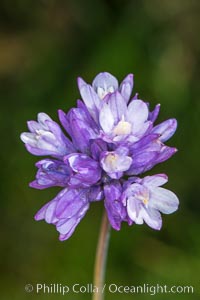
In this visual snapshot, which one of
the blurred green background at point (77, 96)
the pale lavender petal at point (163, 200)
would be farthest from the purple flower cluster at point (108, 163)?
the blurred green background at point (77, 96)

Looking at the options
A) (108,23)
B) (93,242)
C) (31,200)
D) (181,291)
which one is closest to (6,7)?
(108,23)

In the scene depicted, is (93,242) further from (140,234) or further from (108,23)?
(108,23)

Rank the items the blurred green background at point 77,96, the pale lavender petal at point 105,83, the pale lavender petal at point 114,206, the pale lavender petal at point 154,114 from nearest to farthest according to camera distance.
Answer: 1. the pale lavender petal at point 114,206
2. the pale lavender petal at point 154,114
3. the pale lavender petal at point 105,83
4. the blurred green background at point 77,96

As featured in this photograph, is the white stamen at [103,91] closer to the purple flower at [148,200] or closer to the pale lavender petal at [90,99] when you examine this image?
the pale lavender petal at [90,99]

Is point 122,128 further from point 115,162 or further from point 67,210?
point 67,210

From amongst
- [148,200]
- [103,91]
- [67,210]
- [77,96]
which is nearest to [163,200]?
[148,200]

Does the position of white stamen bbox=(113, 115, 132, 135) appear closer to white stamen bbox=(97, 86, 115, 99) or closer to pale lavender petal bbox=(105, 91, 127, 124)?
pale lavender petal bbox=(105, 91, 127, 124)
